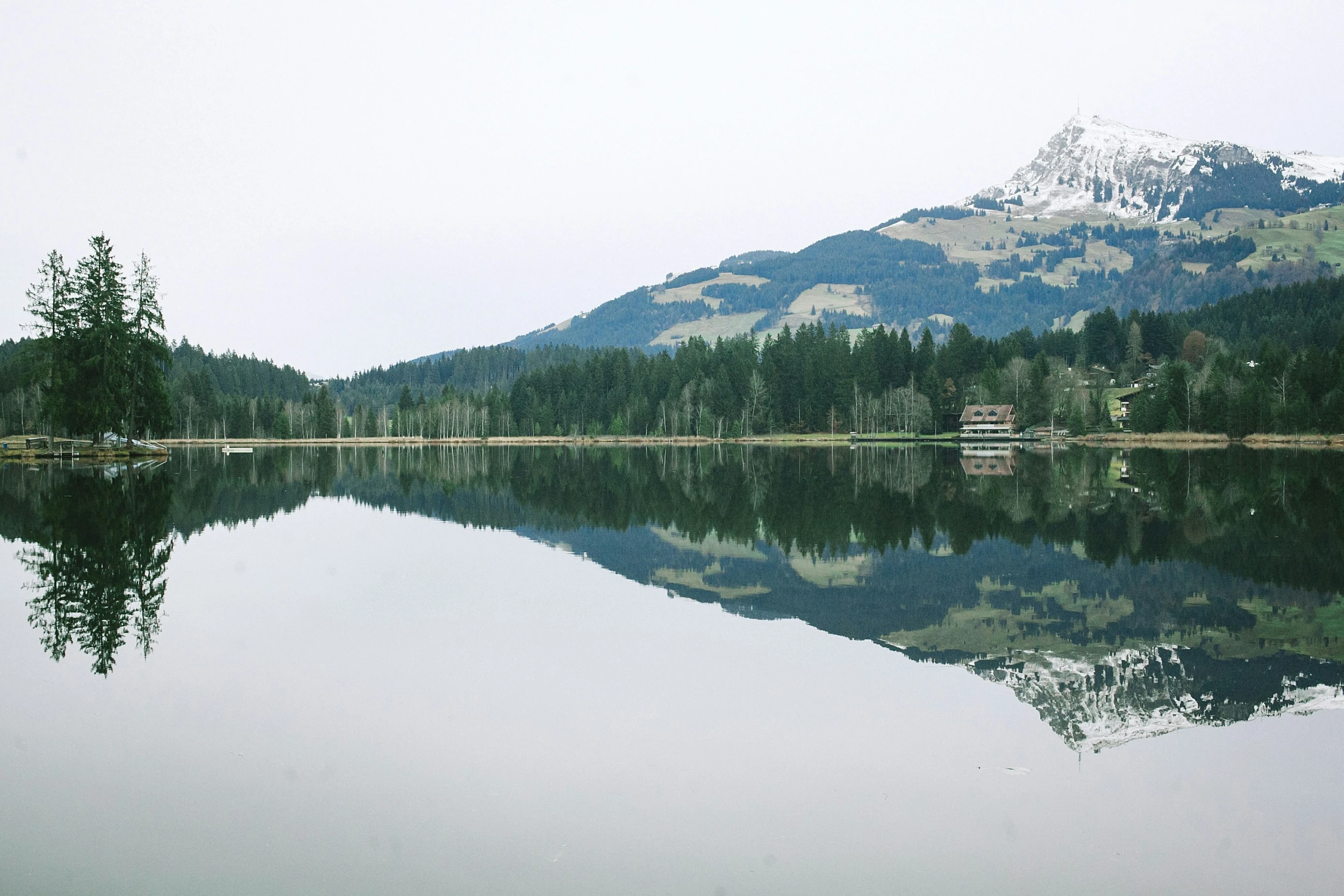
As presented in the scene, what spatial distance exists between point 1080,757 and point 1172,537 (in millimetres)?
17426

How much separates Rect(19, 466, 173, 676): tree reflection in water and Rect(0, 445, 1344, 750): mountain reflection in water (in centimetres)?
7

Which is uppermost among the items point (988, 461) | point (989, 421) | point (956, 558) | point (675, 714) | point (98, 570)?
point (989, 421)

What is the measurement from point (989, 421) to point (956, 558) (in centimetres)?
11080

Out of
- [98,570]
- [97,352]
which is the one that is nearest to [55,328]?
[97,352]

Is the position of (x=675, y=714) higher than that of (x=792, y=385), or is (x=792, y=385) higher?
(x=792, y=385)

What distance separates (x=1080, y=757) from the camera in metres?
9.51

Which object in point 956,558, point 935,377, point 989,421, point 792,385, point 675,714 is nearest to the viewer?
point 675,714

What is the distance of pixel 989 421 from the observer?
127 meters

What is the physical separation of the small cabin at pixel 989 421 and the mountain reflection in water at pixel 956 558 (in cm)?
7324

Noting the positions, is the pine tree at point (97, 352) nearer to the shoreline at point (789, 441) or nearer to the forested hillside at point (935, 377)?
the shoreline at point (789, 441)

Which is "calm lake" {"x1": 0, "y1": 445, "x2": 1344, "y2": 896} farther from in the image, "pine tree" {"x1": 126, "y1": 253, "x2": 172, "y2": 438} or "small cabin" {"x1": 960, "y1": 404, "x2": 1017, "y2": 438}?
"small cabin" {"x1": 960, "y1": 404, "x2": 1017, "y2": 438}

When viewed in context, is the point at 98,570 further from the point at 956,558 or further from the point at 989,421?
the point at 989,421

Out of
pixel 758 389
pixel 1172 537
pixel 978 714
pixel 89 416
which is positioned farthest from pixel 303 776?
pixel 758 389

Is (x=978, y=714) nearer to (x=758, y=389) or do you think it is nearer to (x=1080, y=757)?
(x=1080, y=757)
